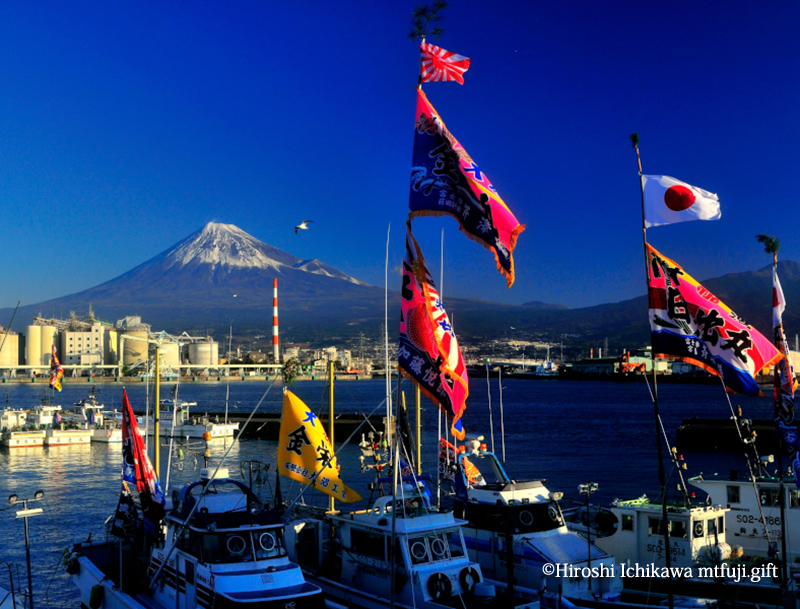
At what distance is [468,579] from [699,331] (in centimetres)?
707

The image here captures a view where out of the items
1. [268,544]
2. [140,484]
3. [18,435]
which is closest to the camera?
[268,544]

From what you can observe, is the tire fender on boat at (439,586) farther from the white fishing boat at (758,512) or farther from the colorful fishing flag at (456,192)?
the white fishing boat at (758,512)

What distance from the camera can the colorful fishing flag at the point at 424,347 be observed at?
1136 cm

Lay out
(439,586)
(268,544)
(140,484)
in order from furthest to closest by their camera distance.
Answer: (140,484) < (439,586) < (268,544)

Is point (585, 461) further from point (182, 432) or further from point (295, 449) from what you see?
point (295, 449)

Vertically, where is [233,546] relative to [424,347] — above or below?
below

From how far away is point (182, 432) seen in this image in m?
65.7

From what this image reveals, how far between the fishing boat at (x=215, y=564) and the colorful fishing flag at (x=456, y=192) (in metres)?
6.95

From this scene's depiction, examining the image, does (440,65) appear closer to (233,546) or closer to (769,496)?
(233,546)

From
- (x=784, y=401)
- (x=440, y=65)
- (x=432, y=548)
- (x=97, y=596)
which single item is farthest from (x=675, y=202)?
(x=97, y=596)

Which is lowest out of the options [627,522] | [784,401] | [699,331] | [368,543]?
[627,522]

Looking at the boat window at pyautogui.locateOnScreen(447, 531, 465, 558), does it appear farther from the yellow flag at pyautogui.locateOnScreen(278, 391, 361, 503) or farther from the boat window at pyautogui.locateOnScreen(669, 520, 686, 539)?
the boat window at pyautogui.locateOnScreen(669, 520, 686, 539)

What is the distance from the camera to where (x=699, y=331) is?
452 inches

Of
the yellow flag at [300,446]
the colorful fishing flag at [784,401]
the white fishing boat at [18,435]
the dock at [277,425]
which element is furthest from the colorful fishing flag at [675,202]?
the white fishing boat at [18,435]
